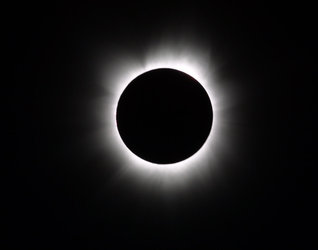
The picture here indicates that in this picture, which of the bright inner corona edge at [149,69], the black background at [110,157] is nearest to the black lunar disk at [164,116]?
the bright inner corona edge at [149,69]

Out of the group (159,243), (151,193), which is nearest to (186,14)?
(151,193)

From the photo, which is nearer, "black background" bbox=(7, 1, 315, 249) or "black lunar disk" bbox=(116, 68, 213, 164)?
"black lunar disk" bbox=(116, 68, 213, 164)

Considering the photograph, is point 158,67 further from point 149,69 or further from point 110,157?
point 110,157

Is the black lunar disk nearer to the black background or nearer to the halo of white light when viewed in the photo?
the halo of white light

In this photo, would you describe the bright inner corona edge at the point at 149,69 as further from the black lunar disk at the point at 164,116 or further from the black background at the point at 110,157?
the black lunar disk at the point at 164,116

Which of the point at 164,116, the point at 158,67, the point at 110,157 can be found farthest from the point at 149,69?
the point at 110,157

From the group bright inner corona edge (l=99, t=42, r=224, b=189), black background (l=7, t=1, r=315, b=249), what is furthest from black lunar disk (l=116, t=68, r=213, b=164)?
black background (l=7, t=1, r=315, b=249)

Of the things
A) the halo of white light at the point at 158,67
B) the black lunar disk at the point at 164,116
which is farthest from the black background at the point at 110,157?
the black lunar disk at the point at 164,116

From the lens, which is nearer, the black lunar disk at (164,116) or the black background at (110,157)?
the black lunar disk at (164,116)
